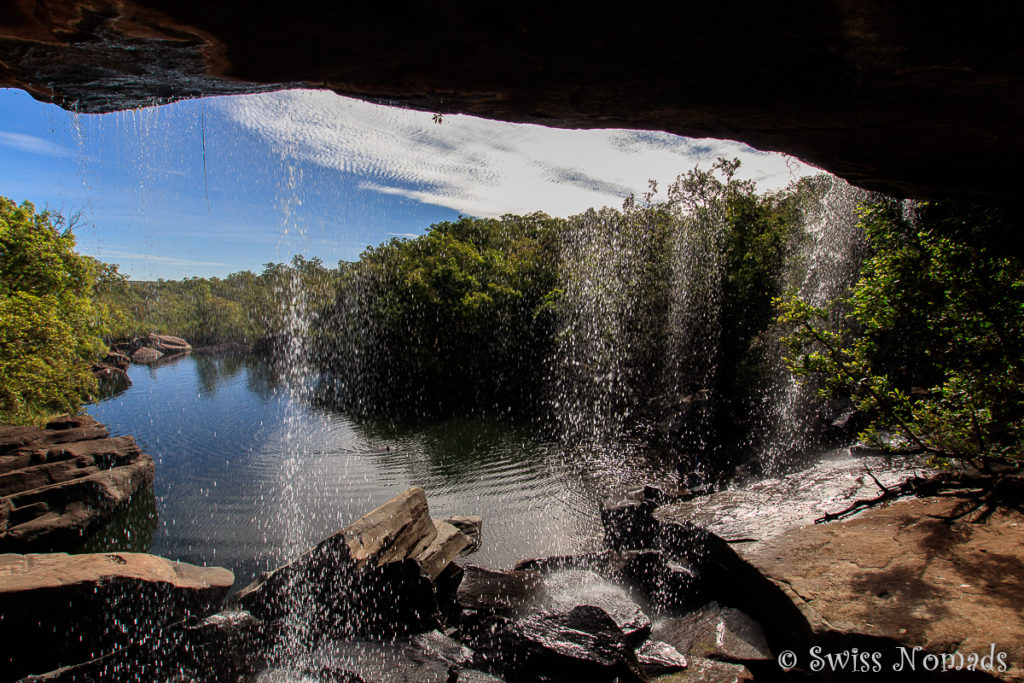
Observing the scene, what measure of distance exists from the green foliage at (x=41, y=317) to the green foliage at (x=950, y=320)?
73.7 ft

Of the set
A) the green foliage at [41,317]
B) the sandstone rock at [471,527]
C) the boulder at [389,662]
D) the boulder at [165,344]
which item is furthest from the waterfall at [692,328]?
the boulder at [165,344]

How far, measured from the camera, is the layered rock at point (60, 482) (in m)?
10.6

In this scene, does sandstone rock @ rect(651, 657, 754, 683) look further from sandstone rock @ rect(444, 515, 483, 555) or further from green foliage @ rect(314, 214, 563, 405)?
green foliage @ rect(314, 214, 563, 405)

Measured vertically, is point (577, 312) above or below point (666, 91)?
below

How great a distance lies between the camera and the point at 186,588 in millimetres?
7359

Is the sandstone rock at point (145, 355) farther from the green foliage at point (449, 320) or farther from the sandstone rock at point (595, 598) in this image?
the sandstone rock at point (595, 598)

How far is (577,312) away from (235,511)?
15531 mm

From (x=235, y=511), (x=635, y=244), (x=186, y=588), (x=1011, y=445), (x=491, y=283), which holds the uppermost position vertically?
(x=635, y=244)

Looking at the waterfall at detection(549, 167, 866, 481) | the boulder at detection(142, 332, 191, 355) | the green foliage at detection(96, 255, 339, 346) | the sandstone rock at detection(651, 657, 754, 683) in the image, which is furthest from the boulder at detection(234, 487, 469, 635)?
the boulder at detection(142, 332, 191, 355)

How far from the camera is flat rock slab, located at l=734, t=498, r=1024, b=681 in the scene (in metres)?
3.97

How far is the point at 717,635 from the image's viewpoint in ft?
18.0

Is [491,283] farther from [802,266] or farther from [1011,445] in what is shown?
[1011,445]

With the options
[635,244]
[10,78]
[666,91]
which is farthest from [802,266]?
[10,78]

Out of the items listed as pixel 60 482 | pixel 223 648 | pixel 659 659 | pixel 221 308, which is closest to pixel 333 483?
pixel 60 482
